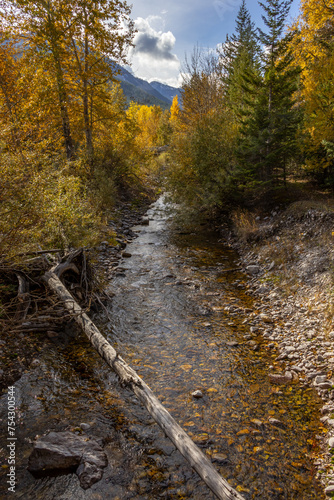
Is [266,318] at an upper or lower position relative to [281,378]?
upper

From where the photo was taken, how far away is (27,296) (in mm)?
6215

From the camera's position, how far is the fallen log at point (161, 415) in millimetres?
2920

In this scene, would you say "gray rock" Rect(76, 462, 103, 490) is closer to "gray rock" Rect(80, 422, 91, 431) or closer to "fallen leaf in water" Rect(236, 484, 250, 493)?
"gray rock" Rect(80, 422, 91, 431)

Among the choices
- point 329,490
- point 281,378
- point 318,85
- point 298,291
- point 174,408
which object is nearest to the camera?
point 329,490

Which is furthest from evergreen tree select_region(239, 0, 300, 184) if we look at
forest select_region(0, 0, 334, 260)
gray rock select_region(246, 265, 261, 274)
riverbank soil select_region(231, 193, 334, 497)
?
gray rock select_region(246, 265, 261, 274)

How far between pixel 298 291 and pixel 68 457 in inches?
269

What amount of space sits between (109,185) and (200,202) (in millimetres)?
6325

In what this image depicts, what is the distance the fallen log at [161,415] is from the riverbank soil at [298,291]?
156 cm

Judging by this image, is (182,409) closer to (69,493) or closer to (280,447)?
(280,447)

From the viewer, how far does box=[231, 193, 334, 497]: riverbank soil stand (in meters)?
5.16

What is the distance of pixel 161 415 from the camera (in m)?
3.78

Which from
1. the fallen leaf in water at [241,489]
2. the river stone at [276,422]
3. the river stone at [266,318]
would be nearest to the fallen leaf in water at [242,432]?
the river stone at [276,422]

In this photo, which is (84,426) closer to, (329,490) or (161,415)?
(161,415)

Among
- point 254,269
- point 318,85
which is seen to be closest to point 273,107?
point 318,85
